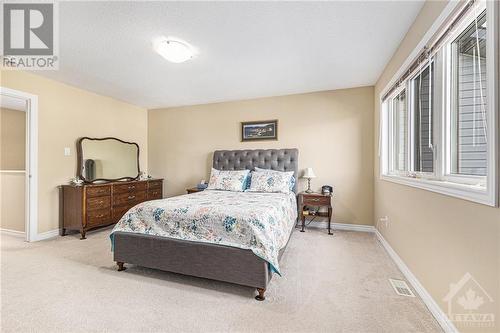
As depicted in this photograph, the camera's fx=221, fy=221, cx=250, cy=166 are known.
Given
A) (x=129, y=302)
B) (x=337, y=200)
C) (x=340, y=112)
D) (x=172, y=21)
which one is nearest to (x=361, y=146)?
(x=340, y=112)

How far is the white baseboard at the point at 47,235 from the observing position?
10.9 ft

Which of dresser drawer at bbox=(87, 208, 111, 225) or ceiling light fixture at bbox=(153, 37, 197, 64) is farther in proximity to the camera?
dresser drawer at bbox=(87, 208, 111, 225)

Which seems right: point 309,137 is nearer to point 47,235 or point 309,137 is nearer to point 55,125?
point 55,125

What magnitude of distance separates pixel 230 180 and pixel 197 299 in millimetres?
2185

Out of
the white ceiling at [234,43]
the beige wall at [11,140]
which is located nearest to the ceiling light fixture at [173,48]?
the white ceiling at [234,43]

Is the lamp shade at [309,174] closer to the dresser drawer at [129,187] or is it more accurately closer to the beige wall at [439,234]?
the beige wall at [439,234]

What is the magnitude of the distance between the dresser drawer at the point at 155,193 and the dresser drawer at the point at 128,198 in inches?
6.6

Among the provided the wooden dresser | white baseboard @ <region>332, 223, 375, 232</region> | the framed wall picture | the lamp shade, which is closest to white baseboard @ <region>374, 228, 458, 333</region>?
white baseboard @ <region>332, 223, 375, 232</region>

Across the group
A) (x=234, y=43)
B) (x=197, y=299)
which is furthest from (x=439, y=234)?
(x=234, y=43)

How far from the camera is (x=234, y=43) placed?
2410mm

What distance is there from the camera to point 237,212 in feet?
6.71

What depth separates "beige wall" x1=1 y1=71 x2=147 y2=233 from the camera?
3320mm

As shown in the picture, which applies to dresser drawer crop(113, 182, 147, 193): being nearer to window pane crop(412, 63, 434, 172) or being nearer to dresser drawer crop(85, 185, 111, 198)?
dresser drawer crop(85, 185, 111, 198)

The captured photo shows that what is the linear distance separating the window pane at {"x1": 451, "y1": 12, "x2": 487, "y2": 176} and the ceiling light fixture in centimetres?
241
